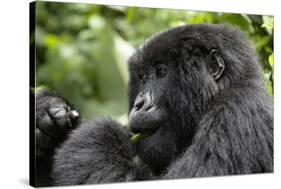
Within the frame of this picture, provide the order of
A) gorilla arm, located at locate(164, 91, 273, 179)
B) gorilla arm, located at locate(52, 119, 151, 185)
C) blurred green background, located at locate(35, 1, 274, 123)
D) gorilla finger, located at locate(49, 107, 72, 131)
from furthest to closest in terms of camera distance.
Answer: blurred green background, located at locate(35, 1, 274, 123) → gorilla finger, located at locate(49, 107, 72, 131) → gorilla arm, located at locate(52, 119, 151, 185) → gorilla arm, located at locate(164, 91, 273, 179)

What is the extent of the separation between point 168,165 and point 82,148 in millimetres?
597

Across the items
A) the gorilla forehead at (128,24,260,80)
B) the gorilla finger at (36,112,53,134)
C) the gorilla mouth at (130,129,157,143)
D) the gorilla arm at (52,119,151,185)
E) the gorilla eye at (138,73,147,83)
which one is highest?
the gorilla forehead at (128,24,260,80)

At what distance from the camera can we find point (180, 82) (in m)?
3.63

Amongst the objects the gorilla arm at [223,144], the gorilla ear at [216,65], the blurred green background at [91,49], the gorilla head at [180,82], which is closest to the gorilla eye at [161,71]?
the gorilla head at [180,82]

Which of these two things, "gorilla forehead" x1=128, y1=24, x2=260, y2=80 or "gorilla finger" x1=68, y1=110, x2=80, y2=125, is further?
"gorilla finger" x1=68, y1=110, x2=80, y2=125

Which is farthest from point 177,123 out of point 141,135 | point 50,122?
point 50,122

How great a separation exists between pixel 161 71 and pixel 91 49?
3.33 m

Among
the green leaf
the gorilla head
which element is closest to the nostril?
the gorilla head

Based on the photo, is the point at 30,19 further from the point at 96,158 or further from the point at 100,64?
the point at 100,64

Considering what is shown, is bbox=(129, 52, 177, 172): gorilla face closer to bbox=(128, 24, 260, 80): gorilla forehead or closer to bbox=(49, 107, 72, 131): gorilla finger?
bbox=(128, 24, 260, 80): gorilla forehead

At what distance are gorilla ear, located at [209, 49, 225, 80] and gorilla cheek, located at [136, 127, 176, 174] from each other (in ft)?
1.63

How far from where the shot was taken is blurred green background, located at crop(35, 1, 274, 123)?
5.91 m

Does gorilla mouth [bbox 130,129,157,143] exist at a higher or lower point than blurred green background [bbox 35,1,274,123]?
lower

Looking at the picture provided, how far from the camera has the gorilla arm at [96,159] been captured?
11.6ft
